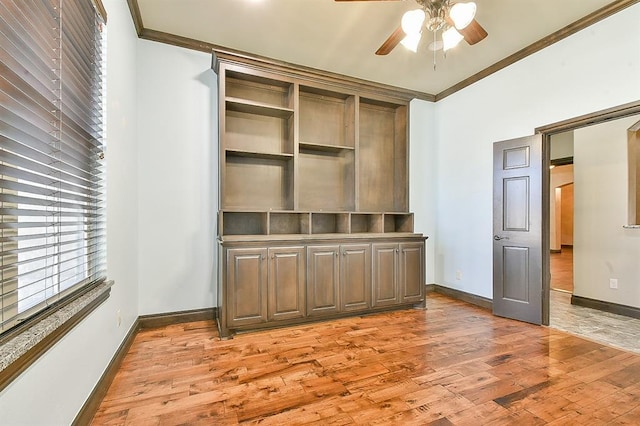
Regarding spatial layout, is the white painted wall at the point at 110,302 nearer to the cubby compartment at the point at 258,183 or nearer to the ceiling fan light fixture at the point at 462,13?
the cubby compartment at the point at 258,183

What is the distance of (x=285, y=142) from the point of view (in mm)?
3707

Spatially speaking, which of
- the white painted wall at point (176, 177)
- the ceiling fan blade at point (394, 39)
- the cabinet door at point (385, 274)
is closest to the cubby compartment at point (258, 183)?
the white painted wall at point (176, 177)

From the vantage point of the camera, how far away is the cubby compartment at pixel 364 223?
3963 millimetres

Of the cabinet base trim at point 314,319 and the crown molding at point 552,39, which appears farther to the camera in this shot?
the cabinet base trim at point 314,319

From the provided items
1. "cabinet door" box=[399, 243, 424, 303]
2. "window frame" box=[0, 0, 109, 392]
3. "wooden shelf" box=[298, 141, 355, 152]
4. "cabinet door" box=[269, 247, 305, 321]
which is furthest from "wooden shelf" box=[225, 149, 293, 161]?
"cabinet door" box=[399, 243, 424, 303]

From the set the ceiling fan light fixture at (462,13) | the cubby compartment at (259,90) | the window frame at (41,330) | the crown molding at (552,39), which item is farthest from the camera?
the cubby compartment at (259,90)

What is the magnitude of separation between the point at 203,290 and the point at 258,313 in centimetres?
79

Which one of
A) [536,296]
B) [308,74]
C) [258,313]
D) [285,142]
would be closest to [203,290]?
[258,313]

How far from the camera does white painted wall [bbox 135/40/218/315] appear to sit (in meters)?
3.15

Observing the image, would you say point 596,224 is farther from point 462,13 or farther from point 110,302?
point 110,302

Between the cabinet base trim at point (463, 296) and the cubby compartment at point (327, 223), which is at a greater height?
the cubby compartment at point (327, 223)

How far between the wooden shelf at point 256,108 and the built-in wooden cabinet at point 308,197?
12 mm

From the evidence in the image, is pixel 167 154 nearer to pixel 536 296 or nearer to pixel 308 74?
pixel 308 74

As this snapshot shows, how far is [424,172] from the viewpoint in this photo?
470 cm
